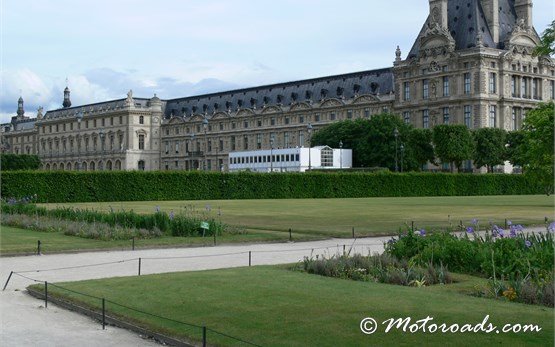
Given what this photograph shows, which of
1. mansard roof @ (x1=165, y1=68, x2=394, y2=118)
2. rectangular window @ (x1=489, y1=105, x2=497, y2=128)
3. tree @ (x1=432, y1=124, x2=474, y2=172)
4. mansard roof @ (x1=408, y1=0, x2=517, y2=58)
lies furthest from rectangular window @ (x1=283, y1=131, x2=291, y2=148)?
tree @ (x1=432, y1=124, x2=474, y2=172)

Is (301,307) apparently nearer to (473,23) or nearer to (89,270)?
(89,270)

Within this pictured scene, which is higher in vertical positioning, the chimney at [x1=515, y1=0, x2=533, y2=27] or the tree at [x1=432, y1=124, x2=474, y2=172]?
the chimney at [x1=515, y1=0, x2=533, y2=27]

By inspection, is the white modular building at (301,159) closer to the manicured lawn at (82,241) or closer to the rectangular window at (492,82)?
the rectangular window at (492,82)

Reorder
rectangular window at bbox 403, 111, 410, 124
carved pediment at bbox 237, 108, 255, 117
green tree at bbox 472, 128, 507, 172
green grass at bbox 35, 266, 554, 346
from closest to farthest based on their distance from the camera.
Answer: green grass at bbox 35, 266, 554, 346 < green tree at bbox 472, 128, 507, 172 < rectangular window at bbox 403, 111, 410, 124 < carved pediment at bbox 237, 108, 255, 117

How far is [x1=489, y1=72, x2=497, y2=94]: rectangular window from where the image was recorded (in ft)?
383

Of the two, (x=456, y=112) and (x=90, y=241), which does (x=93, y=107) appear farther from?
(x=90, y=241)

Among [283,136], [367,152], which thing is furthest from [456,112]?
[283,136]

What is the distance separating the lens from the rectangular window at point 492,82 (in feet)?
383

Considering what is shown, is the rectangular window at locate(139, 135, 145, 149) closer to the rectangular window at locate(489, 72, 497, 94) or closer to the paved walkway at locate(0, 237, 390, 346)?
the rectangular window at locate(489, 72, 497, 94)

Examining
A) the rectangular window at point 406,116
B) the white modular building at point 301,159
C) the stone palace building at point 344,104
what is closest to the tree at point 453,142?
the white modular building at point 301,159

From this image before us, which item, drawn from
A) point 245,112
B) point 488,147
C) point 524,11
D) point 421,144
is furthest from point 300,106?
point 488,147

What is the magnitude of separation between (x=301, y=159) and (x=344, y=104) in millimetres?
26213

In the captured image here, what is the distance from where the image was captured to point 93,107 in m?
182

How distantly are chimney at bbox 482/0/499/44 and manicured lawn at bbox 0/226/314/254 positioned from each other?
317ft
